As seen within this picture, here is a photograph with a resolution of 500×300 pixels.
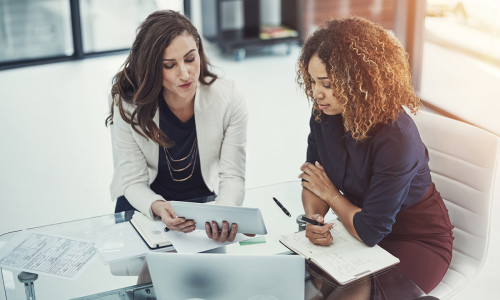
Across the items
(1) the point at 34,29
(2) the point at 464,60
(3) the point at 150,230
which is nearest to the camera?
(3) the point at 150,230

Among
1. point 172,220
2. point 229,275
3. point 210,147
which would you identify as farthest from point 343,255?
point 210,147

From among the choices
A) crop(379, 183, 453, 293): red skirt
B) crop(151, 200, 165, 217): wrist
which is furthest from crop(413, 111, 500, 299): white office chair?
crop(151, 200, 165, 217): wrist

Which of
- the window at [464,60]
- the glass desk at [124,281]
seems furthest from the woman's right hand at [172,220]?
the window at [464,60]

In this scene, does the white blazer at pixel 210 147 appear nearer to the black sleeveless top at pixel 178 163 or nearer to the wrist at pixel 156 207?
the black sleeveless top at pixel 178 163

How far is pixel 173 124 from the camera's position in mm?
2271

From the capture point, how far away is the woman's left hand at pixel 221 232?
1.82 meters

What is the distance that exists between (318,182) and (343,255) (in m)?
0.35

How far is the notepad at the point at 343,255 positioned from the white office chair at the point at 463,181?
29 cm

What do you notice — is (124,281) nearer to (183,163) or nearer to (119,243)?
(119,243)

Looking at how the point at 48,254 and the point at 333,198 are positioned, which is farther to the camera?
the point at 333,198

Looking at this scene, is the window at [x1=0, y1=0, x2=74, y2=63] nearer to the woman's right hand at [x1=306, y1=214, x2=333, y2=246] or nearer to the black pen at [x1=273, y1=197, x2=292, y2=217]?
the black pen at [x1=273, y1=197, x2=292, y2=217]

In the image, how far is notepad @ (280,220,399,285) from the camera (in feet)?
5.36

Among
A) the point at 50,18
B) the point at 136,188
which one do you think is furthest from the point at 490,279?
the point at 50,18

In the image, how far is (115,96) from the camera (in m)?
2.22
